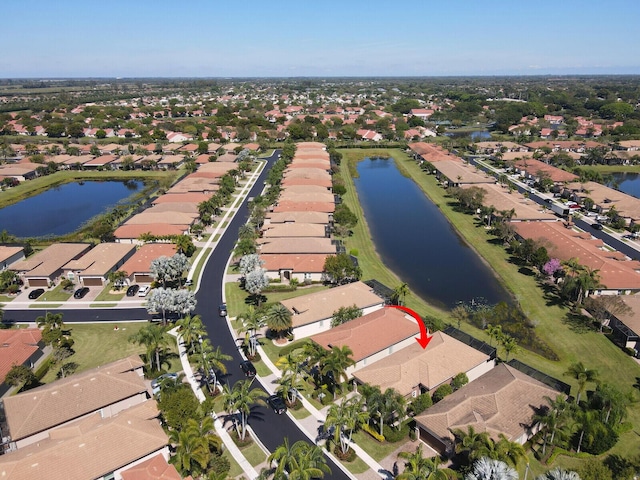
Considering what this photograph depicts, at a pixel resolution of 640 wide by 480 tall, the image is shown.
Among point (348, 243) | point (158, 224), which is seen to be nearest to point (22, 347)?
point (158, 224)

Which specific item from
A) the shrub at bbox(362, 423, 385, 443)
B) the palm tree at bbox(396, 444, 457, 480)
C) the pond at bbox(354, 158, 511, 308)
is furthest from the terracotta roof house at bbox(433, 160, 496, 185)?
the palm tree at bbox(396, 444, 457, 480)

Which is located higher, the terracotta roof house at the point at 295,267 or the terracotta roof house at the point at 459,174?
the terracotta roof house at the point at 459,174

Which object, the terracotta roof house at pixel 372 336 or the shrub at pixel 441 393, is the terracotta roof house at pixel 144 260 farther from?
the shrub at pixel 441 393

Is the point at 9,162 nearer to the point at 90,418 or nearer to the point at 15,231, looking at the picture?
the point at 15,231

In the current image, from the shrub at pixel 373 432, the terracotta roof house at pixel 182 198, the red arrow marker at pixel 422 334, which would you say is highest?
the terracotta roof house at pixel 182 198

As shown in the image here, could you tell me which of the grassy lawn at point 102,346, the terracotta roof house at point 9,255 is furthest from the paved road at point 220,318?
the terracotta roof house at point 9,255

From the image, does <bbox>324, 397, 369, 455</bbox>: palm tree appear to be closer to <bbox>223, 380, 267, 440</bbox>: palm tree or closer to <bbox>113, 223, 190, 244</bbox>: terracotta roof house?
<bbox>223, 380, 267, 440</bbox>: palm tree
